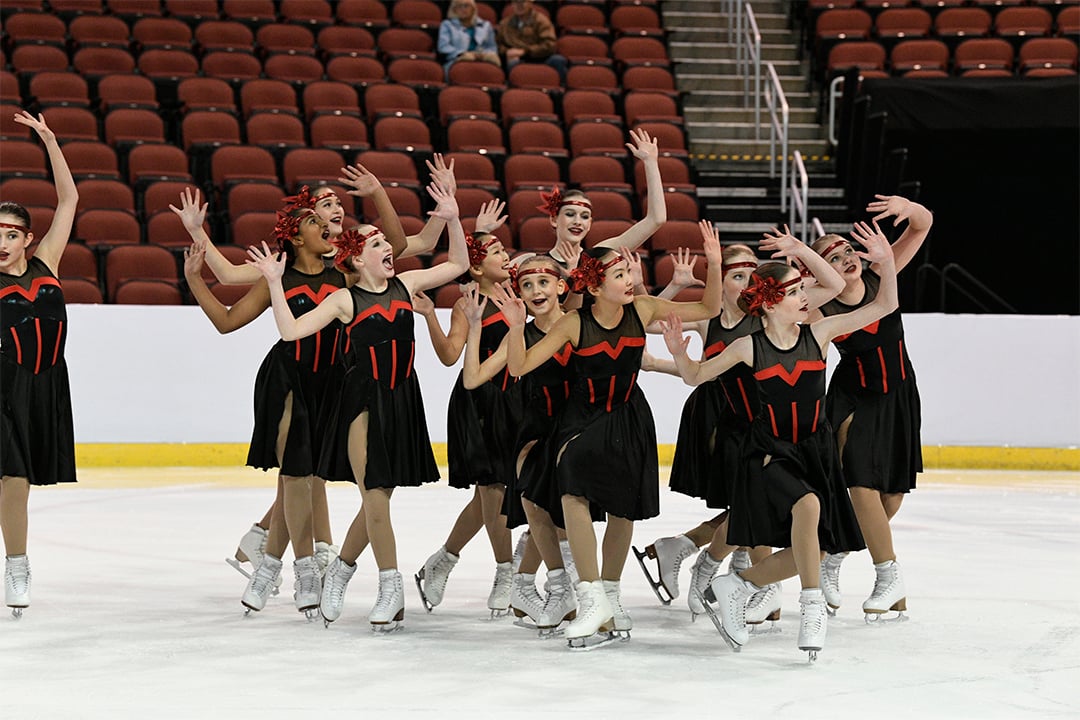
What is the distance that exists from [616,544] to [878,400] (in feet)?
4.13

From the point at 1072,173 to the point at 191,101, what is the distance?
783 cm

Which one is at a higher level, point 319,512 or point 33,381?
point 33,381

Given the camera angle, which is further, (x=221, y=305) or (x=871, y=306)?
(x=221, y=305)

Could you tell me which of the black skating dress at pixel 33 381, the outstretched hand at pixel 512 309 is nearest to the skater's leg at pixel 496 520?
the outstretched hand at pixel 512 309

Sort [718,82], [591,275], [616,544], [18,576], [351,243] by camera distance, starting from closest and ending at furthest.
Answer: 1. [591,275]
2. [616,544]
3. [351,243]
4. [18,576]
5. [718,82]

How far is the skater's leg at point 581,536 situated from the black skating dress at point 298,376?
1.14m

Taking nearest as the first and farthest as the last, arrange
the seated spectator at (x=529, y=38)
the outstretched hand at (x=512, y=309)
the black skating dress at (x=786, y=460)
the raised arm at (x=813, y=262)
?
the black skating dress at (x=786, y=460) → the outstretched hand at (x=512, y=309) → the raised arm at (x=813, y=262) → the seated spectator at (x=529, y=38)

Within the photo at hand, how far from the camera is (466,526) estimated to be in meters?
5.61

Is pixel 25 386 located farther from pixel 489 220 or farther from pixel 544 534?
pixel 544 534

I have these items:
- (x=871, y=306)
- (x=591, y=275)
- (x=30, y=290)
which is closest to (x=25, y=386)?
(x=30, y=290)

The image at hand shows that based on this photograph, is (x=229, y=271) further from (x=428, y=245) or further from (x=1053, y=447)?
(x=1053, y=447)

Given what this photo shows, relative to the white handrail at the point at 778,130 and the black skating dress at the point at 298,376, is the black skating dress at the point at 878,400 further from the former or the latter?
the white handrail at the point at 778,130

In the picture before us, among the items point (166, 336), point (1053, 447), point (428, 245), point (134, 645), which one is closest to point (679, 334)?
point (428, 245)

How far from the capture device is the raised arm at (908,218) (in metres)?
5.33
